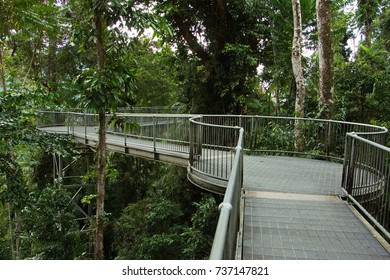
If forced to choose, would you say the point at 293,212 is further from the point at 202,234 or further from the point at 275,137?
the point at 275,137

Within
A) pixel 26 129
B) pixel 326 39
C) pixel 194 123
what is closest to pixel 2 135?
pixel 26 129

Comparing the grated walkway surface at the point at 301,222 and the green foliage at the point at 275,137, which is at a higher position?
the green foliage at the point at 275,137

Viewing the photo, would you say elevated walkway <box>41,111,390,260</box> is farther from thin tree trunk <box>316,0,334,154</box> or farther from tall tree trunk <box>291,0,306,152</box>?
thin tree trunk <box>316,0,334,154</box>

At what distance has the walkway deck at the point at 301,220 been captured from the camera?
11.2ft

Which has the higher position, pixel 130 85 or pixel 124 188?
pixel 130 85

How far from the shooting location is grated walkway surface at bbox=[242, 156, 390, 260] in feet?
11.2

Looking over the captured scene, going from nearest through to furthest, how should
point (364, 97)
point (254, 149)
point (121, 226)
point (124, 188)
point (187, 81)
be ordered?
point (254, 149) → point (364, 97) → point (121, 226) → point (187, 81) → point (124, 188)

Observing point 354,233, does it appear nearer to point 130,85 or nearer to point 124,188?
point 130,85

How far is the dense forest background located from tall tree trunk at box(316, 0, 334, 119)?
0.10ft

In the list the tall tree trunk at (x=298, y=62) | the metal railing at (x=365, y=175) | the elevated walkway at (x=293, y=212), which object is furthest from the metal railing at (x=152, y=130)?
the metal railing at (x=365, y=175)

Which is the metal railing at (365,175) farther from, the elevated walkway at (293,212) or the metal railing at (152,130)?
the metal railing at (152,130)

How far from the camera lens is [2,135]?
4.89m
